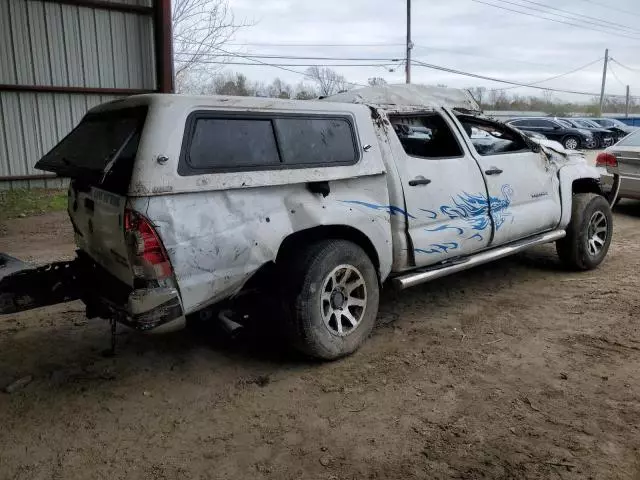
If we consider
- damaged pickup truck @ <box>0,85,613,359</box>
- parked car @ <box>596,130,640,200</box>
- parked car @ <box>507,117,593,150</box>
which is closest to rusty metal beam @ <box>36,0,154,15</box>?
damaged pickup truck @ <box>0,85,613,359</box>

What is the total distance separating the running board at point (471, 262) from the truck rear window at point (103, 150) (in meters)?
2.19

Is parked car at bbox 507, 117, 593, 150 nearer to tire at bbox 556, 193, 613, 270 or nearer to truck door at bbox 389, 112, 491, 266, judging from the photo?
A: tire at bbox 556, 193, 613, 270

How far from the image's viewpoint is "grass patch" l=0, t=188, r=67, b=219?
31.3ft

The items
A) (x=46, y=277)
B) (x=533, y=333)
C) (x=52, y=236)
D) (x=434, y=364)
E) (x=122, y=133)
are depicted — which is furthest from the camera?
(x=52, y=236)

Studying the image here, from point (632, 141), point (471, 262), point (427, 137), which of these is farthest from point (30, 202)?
point (632, 141)

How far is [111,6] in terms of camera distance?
11430 millimetres

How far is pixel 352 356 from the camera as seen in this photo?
3945 millimetres

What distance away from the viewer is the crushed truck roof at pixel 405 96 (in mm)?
4672

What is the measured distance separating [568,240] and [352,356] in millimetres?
3189

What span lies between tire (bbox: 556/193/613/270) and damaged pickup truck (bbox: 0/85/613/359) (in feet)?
3.81

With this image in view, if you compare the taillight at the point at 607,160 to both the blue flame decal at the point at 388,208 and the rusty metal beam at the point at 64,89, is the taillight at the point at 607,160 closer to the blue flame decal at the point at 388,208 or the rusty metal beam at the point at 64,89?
the blue flame decal at the point at 388,208

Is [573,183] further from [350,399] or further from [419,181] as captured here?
[350,399]

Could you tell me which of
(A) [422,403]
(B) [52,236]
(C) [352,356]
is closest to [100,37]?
(B) [52,236]

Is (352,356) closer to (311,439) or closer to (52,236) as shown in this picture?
(311,439)
